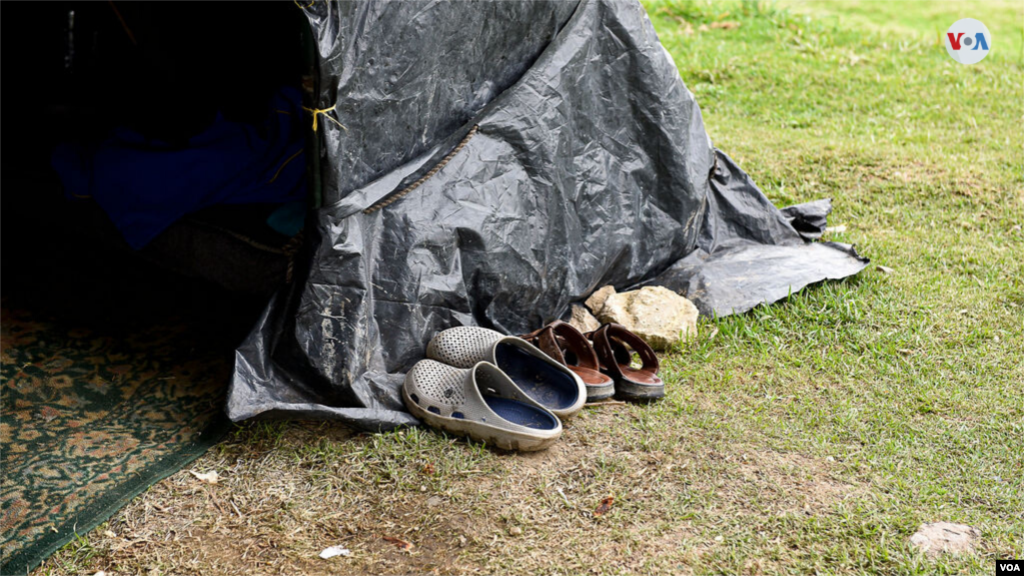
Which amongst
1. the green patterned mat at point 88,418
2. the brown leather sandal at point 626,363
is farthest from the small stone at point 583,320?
the green patterned mat at point 88,418

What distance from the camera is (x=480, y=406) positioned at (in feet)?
8.21

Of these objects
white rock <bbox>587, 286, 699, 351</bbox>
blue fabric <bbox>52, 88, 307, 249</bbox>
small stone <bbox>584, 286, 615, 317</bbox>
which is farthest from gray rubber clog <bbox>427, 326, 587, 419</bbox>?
blue fabric <bbox>52, 88, 307, 249</bbox>

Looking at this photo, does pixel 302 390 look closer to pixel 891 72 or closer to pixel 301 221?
pixel 301 221

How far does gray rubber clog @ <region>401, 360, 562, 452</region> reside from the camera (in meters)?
2.47

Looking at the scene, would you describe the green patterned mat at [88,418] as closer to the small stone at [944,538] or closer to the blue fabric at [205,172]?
the blue fabric at [205,172]

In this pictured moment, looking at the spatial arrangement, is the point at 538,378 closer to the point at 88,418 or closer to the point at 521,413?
the point at 521,413

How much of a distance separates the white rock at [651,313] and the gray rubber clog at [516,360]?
1.43 ft

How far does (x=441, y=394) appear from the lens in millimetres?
2574

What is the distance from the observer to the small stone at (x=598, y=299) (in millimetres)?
3256

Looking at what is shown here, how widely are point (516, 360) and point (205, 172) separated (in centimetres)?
137

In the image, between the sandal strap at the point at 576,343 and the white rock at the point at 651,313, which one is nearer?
the sandal strap at the point at 576,343

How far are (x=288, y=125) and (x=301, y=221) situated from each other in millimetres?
397

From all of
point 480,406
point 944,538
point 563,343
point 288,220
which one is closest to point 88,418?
point 288,220

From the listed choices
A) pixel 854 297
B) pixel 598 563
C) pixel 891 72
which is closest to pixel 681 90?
pixel 854 297
